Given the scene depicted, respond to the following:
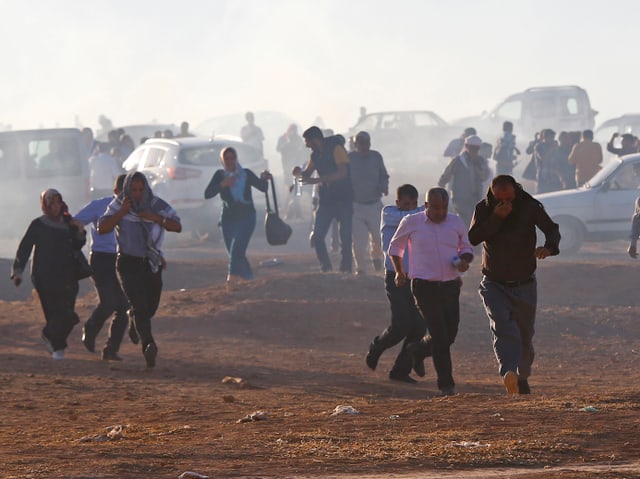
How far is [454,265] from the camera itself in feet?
36.2

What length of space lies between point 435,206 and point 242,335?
226 inches

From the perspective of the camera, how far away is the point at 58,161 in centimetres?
2666

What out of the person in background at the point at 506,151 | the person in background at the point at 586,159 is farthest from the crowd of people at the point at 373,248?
the person in background at the point at 506,151

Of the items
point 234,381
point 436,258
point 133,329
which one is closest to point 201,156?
point 133,329

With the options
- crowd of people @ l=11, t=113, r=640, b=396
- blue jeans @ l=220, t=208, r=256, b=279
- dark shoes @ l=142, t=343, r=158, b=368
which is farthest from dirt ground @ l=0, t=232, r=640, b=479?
blue jeans @ l=220, t=208, r=256, b=279

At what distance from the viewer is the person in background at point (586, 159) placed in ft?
84.2

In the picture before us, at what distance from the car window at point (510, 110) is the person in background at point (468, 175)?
21.2 metres

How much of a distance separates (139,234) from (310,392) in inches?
79.4

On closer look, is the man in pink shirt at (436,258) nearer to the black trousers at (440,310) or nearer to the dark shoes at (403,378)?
the black trousers at (440,310)

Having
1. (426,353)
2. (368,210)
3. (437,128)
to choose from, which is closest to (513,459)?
(426,353)

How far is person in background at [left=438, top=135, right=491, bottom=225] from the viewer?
19.3m

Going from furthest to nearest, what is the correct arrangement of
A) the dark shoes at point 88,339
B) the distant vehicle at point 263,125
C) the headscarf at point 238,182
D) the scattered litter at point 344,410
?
the distant vehicle at point 263,125, the headscarf at point 238,182, the dark shoes at point 88,339, the scattered litter at point 344,410

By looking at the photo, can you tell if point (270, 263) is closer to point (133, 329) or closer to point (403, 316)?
point (133, 329)

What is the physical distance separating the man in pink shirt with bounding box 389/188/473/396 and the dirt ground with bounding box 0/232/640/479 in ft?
2.28
